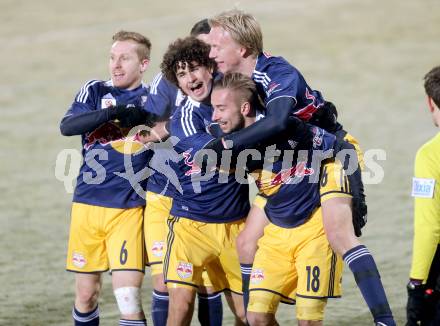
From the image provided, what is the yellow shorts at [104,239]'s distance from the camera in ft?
23.4

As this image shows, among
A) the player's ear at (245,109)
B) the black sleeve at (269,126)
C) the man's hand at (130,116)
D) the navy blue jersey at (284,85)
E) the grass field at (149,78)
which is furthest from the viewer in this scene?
the grass field at (149,78)

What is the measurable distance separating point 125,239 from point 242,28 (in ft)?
5.62

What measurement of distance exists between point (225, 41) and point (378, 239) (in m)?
4.18

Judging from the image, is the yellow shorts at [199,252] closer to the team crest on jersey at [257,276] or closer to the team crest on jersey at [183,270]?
the team crest on jersey at [183,270]

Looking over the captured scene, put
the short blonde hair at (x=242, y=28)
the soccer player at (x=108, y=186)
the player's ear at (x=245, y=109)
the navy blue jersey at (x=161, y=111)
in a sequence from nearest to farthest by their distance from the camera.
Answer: the player's ear at (x=245, y=109), the short blonde hair at (x=242, y=28), the navy blue jersey at (x=161, y=111), the soccer player at (x=108, y=186)

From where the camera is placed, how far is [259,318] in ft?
21.4

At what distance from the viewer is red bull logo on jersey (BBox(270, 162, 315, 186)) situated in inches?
257

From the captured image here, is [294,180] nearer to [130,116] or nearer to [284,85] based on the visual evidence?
[284,85]

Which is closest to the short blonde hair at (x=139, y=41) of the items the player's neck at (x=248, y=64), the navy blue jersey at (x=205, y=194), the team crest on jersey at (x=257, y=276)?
the navy blue jersey at (x=205, y=194)

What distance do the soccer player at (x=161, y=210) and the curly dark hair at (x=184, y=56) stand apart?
322mm

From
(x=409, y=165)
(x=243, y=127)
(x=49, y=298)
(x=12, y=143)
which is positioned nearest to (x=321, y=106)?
(x=243, y=127)

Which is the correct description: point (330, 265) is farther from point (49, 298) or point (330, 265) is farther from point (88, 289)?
point (49, 298)

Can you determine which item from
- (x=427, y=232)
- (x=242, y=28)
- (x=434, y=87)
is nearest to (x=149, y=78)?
(x=242, y=28)

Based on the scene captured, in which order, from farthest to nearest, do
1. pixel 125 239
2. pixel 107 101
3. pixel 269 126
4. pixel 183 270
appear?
pixel 107 101 → pixel 125 239 → pixel 183 270 → pixel 269 126
